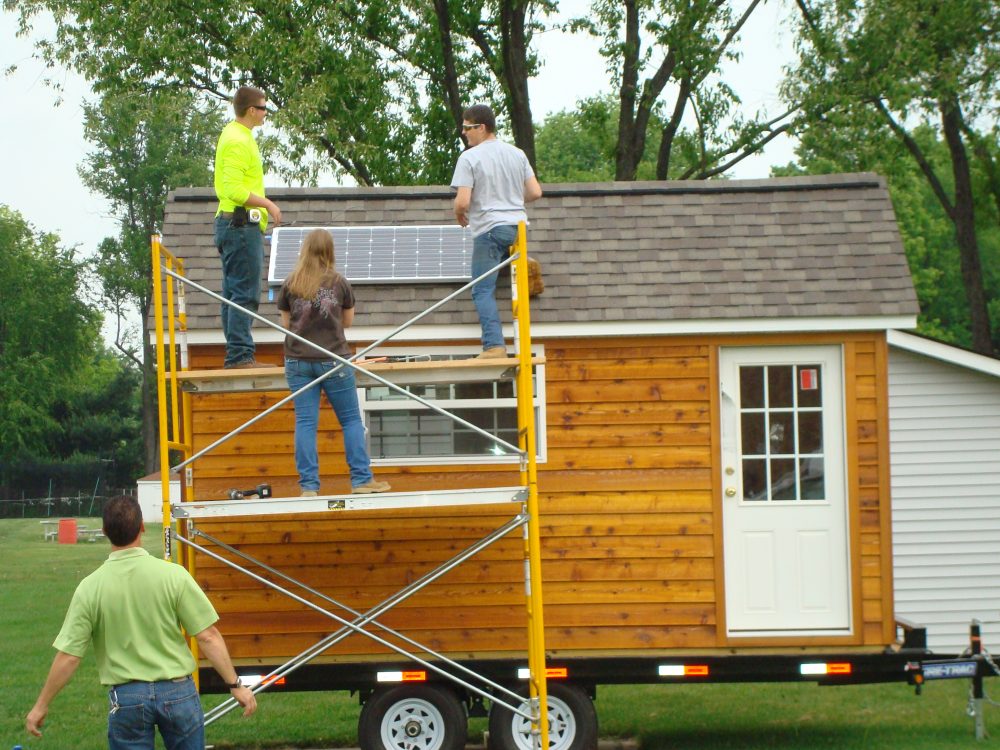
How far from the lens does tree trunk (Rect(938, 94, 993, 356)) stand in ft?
69.8

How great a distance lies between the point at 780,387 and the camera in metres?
9.39

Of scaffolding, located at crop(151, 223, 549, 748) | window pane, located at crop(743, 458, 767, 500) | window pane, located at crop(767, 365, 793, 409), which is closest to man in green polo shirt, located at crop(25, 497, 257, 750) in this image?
scaffolding, located at crop(151, 223, 549, 748)

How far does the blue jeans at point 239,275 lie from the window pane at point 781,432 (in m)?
3.67

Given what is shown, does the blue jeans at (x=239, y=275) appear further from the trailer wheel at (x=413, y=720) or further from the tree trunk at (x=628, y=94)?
the tree trunk at (x=628, y=94)

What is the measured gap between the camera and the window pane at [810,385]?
30.7 ft

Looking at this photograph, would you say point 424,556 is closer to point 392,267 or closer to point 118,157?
point 392,267

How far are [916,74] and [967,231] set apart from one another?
3061mm

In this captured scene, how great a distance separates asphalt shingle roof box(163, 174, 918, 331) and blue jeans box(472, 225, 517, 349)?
0.75m

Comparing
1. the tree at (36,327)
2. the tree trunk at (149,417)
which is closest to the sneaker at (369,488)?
the tree trunk at (149,417)

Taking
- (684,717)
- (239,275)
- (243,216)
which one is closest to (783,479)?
(684,717)

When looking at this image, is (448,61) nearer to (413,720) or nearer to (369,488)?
(413,720)

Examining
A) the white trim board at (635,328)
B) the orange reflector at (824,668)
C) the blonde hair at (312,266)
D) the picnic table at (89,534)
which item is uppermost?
the blonde hair at (312,266)

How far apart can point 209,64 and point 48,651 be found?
11.1 meters

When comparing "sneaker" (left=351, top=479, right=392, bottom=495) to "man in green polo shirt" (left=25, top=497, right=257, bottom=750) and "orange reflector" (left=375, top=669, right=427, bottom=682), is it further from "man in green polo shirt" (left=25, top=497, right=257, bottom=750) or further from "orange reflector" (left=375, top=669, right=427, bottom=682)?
"man in green polo shirt" (left=25, top=497, right=257, bottom=750)
